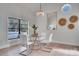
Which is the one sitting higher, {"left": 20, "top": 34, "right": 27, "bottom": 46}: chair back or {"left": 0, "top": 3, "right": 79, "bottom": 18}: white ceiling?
{"left": 0, "top": 3, "right": 79, "bottom": 18}: white ceiling

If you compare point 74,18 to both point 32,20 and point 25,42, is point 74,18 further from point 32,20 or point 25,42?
point 25,42

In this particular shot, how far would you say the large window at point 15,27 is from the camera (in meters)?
1.67

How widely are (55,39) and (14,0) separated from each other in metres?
0.85

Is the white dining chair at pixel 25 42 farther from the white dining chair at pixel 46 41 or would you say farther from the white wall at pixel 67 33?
the white wall at pixel 67 33

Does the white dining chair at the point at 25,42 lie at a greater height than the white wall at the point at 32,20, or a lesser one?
lesser

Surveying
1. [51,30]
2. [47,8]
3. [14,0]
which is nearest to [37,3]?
[47,8]

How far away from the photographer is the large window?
65.7 inches

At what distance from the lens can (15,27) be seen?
1692 mm

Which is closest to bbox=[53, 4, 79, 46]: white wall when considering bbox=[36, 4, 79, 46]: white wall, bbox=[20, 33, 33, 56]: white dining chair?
bbox=[36, 4, 79, 46]: white wall

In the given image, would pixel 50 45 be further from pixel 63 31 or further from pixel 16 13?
pixel 16 13

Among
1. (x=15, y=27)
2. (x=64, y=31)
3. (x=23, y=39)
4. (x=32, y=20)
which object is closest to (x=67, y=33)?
(x=64, y=31)

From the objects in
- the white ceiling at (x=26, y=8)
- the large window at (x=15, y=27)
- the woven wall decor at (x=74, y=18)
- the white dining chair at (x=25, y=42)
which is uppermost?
the white ceiling at (x=26, y=8)

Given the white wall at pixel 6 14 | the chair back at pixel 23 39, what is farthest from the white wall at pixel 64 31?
the chair back at pixel 23 39

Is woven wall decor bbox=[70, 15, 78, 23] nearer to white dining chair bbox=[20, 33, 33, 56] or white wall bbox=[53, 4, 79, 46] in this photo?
white wall bbox=[53, 4, 79, 46]
